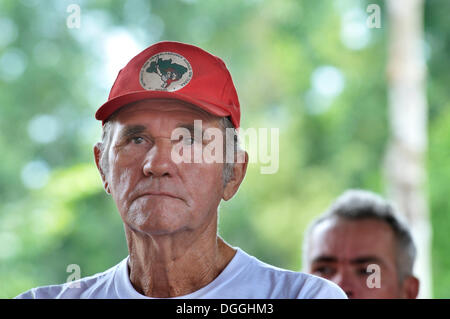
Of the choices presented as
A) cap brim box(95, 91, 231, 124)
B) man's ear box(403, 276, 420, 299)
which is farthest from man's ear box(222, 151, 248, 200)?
man's ear box(403, 276, 420, 299)

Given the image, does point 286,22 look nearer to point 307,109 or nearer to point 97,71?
point 307,109

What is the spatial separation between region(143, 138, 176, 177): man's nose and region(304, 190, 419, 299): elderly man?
78cm

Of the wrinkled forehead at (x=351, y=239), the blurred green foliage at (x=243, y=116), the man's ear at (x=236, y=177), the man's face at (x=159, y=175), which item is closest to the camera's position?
the man's face at (x=159, y=175)

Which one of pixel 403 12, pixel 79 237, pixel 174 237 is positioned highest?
pixel 403 12

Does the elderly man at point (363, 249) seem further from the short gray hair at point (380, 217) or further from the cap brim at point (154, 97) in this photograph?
the cap brim at point (154, 97)

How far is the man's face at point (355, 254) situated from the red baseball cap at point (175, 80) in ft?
2.49

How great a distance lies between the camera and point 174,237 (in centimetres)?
111

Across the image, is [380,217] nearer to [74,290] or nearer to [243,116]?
[74,290]

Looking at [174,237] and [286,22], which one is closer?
[174,237]

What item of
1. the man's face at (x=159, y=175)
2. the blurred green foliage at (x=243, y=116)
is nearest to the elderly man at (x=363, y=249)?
the man's face at (x=159, y=175)

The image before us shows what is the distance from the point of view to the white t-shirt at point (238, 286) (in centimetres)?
108

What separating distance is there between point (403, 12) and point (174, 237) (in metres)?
4.63

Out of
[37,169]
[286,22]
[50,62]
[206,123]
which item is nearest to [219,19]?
[286,22]

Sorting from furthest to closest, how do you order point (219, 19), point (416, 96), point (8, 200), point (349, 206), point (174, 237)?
point (219, 19)
point (8, 200)
point (416, 96)
point (349, 206)
point (174, 237)
